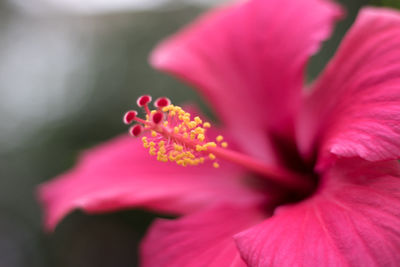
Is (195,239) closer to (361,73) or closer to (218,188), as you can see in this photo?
(218,188)

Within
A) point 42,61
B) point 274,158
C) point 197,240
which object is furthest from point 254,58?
point 42,61

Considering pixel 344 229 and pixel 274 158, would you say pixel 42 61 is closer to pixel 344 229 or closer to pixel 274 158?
pixel 274 158

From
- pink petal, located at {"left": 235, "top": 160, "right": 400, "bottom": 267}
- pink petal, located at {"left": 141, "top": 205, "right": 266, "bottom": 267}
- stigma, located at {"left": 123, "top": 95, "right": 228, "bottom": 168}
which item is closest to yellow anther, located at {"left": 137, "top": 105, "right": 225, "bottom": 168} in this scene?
stigma, located at {"left": 123, "top": 95, "right": 228, "bottom": 168}

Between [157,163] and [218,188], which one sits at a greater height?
[157,163]

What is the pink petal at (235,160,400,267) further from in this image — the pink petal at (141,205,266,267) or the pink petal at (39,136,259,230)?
the pink petal at (39,136,259,230)

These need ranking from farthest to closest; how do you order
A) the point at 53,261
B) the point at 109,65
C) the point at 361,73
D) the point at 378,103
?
the point at 109,65 < the point at 53,261 < the point at 361,73 < the point at 378,103

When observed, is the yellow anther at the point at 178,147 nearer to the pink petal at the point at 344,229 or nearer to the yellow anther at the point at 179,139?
the yellow anther at the point at 179,139

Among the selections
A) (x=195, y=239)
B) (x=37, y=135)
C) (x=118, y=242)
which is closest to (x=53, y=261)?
(x=118, y=242)
